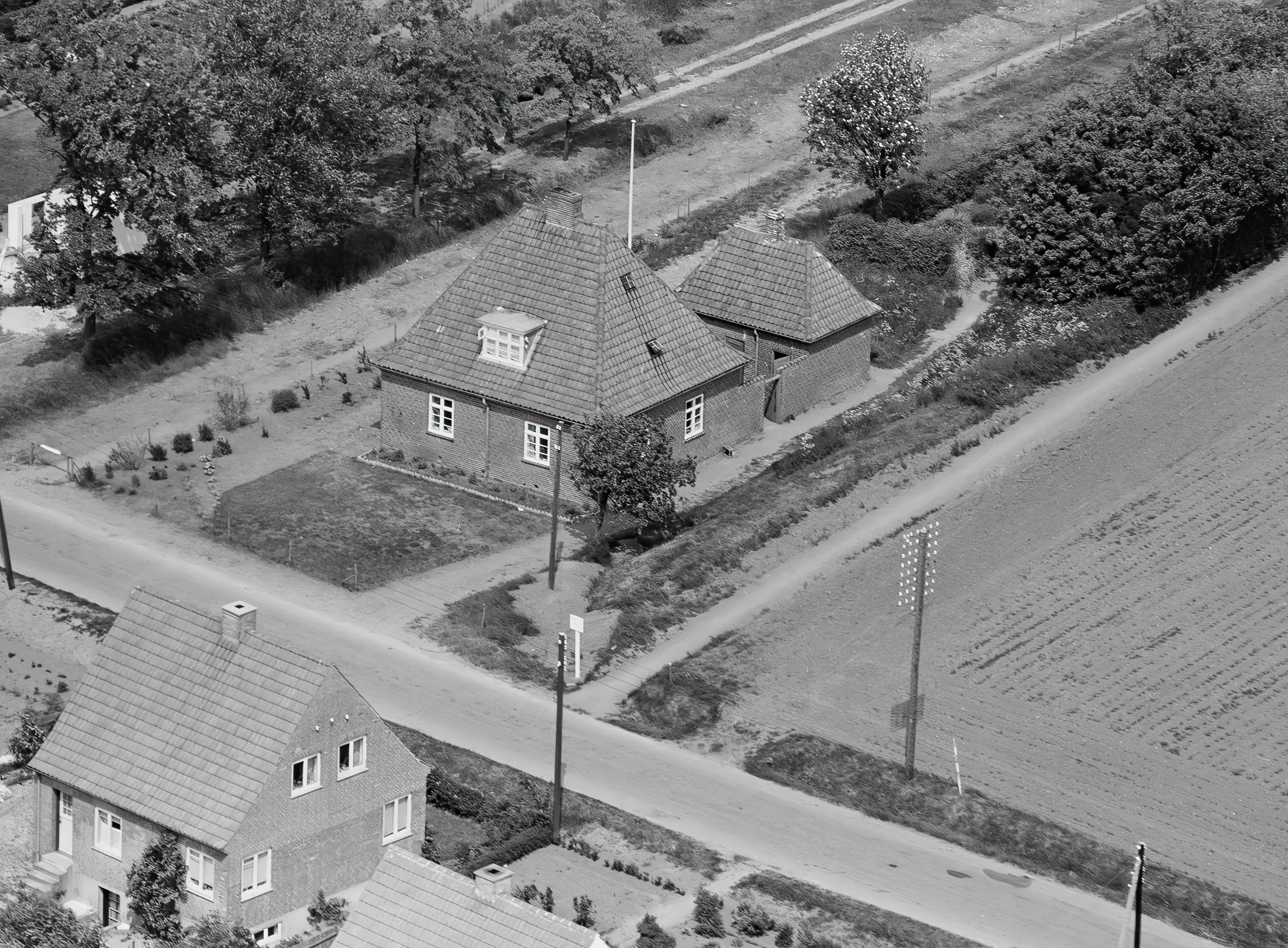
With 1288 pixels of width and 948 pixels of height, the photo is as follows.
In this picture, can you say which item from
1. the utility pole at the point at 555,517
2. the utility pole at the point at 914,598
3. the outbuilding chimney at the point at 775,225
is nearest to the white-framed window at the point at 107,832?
the utility pole at the point at 555,517

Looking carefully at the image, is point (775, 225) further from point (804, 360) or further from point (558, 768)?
point (558, 768)

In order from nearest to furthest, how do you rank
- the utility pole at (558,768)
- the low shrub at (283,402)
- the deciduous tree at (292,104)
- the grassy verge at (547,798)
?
the utility pole at (558,768)
the grassy verge at (547,798)
the low shrub at (283,402)
the deciduous tree at (292,104)

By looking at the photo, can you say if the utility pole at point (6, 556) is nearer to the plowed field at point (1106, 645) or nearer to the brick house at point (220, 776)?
the brick house at point (220, 776)

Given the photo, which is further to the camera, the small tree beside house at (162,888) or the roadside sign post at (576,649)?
the roadside sign post at (576,649)

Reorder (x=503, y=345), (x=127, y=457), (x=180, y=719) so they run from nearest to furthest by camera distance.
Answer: (x=180, y=719), (x=503, y=345), (x=127, y=457)

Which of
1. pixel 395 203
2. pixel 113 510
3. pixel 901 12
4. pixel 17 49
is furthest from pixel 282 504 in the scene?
pixel 901 12

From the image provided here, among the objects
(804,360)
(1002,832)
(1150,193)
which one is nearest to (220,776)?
(1002,832)

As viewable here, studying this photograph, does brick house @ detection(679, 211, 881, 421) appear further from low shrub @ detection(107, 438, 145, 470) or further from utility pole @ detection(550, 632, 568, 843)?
utility pole @ detection(550, 632, 568, 843)
